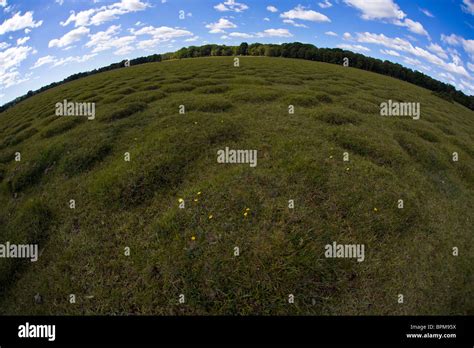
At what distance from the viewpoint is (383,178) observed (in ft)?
32.9

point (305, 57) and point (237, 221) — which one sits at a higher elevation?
point (305, 57)

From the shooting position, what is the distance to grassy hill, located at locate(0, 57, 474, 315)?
6.11m

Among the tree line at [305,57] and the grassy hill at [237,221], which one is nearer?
the grassy hill at [237,221]

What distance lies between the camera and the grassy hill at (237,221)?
6.11m

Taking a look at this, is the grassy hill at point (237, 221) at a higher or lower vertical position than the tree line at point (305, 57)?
lower

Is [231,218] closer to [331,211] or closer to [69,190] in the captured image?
[331,211]

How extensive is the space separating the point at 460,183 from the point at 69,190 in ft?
56.8

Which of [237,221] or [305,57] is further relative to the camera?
[305,57]

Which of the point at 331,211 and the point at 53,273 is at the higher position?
the point at 331,211

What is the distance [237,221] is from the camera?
7672 millimetres

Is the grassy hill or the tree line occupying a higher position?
the tree line

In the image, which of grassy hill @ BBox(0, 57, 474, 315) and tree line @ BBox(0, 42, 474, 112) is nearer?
grassy hill @ BBox(0, 57, 474, 315)
